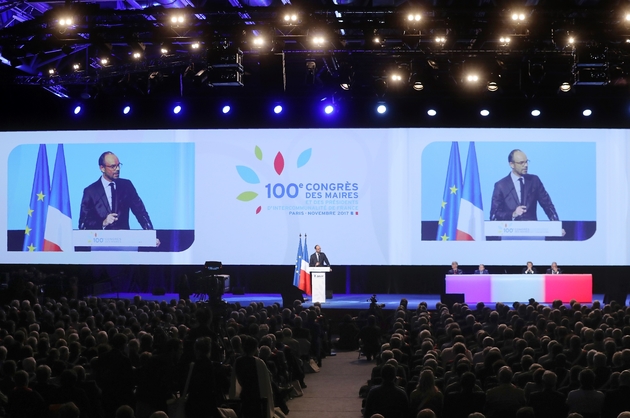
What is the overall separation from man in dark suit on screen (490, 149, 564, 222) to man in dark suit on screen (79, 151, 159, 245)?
9246 mm

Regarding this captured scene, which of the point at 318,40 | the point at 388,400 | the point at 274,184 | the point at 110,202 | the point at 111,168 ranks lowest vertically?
the point at 388,400

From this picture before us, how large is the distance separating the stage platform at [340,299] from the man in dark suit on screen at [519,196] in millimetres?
2490

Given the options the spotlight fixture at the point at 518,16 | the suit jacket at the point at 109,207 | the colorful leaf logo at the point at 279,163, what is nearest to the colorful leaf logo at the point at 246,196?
the colorful leaf logo at the point at 279,163

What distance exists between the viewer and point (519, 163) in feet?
64.8

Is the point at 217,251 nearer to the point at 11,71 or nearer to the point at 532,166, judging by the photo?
the point at 11,71

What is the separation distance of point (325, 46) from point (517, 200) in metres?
7.32

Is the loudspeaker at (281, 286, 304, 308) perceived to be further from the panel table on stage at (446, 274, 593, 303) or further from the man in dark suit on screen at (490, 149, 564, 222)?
the man in dark suit on screen at (490, 149, 564, 222)

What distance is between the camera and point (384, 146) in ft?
65.7

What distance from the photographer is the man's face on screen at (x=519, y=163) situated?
776 inches

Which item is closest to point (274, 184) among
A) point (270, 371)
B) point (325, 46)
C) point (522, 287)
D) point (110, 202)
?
point (110, 202)

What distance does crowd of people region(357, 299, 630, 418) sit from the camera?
Result: 6.98 m

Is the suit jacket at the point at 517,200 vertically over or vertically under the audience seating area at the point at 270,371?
over

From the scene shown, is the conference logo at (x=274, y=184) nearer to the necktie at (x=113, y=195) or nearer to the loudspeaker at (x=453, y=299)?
the necktie at (x=113, y=195)

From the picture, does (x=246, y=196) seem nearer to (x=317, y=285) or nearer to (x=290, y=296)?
(x=290, y=296)
